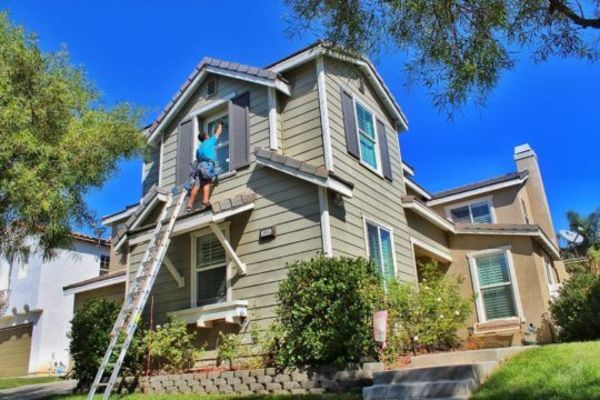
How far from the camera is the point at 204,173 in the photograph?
1096cm

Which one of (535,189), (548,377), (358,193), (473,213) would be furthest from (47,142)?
(535,189)

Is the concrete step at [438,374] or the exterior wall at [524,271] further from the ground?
the exterior wall at [524,271]

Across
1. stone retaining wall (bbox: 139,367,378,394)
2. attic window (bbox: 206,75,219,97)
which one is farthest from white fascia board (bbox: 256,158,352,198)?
stone retaining wall (bbox: 139,367,378,394)

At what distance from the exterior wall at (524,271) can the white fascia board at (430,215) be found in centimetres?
67

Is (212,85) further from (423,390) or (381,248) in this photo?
(423,390)

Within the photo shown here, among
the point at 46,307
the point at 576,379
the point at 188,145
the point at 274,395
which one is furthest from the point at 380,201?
the point at 46,307

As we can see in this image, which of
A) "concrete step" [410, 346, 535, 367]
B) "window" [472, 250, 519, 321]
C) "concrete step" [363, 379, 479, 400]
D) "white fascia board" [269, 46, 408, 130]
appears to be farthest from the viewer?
"window" [472, 250, 519, 321]

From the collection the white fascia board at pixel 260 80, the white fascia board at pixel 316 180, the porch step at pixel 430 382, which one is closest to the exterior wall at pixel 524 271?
the white fascia board at pixel 316 180

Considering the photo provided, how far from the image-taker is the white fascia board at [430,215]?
1295 centimetres

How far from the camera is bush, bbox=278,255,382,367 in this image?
7500 mm

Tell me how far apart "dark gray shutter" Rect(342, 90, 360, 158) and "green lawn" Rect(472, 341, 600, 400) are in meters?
5.49

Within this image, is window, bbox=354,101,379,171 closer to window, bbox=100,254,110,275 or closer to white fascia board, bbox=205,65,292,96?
white fascia board, bbox=205,65,292,96

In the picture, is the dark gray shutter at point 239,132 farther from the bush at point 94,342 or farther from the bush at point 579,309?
the bush at point 579,309

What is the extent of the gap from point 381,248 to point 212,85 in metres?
5.76
